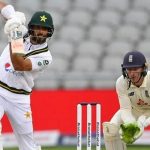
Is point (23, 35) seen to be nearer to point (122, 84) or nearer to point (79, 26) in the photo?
point (122, 84)

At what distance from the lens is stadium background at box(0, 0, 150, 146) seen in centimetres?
1134

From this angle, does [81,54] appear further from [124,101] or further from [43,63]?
[43,63]

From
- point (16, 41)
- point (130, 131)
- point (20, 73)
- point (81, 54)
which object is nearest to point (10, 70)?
point (20, 73)

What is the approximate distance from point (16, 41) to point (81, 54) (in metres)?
5.85

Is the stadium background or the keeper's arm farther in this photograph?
the stadium background

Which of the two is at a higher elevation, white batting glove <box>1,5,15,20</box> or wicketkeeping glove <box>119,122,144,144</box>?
white batting glove <box>1,5,15,20</box>

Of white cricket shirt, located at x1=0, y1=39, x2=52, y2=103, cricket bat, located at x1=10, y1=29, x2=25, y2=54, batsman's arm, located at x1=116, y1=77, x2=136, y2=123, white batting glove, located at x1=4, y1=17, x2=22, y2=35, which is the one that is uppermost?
white batting glove, located at x1=4, y1=17, x2=22, y2=35

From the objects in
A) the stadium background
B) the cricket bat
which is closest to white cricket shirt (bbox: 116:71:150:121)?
the cricket bat

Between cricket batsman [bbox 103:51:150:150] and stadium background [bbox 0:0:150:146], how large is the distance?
322cm

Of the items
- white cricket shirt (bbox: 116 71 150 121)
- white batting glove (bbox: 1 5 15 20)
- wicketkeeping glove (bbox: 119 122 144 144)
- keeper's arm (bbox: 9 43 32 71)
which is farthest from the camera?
white cricket shirt (bbox: 116 71 150 121)

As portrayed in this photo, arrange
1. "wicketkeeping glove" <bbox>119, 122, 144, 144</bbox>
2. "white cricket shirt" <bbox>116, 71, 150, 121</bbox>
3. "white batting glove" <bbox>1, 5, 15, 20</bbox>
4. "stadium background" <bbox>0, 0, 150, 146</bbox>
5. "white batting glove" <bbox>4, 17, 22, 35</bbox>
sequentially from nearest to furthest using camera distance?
"white batting glove" <bbox>4, 17, 22, 35</bbox>
"white batting glove" <bbox>1, 5, 15, 20</bbox>
"wicketkeeping glove" <bbox>119, 122, 144, 144</bbox>
"white cricket shirt" <bbox>116, 71, 150, 121</bbox>
"stadium background" <bbox>0, 0, 150, 146</bbox>

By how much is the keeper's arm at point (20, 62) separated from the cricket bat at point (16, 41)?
0.05 m

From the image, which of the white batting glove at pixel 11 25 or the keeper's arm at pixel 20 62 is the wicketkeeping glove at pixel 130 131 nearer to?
the keeper's arm at pixel 20 62

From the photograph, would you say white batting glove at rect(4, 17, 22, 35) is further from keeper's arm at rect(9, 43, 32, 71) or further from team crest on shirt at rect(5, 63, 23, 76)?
team crest on shirt at rect(5, 63, 23, 76)
